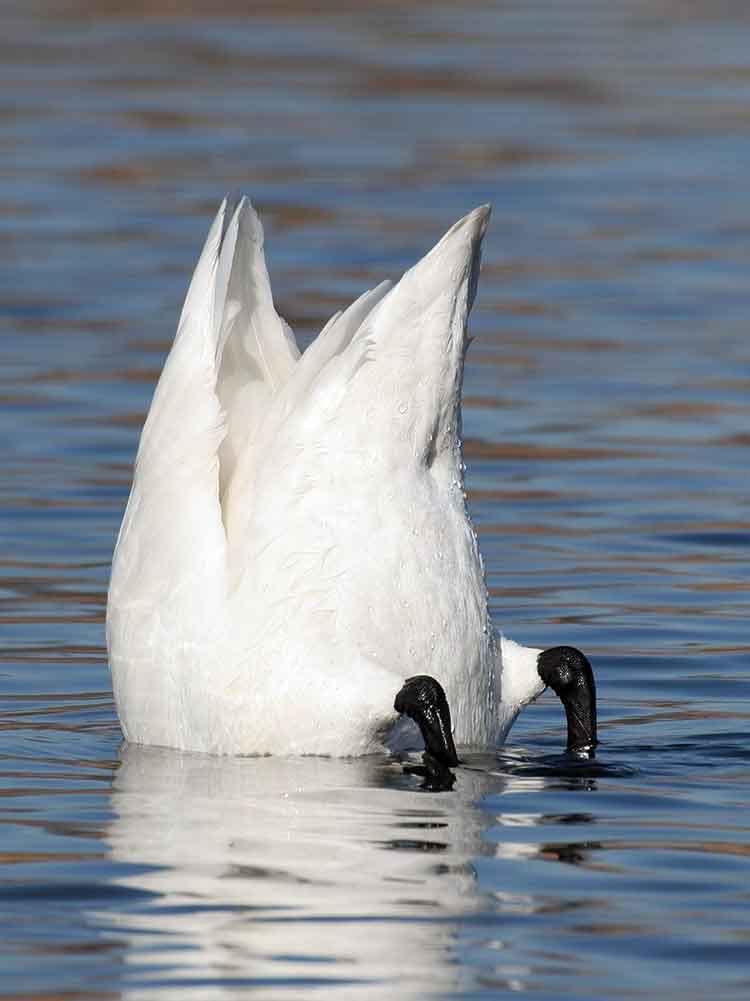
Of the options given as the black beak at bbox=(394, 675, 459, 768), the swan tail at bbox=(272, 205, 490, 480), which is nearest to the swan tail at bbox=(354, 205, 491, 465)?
the swan tail at bbox=(272, 205, 490, 480)

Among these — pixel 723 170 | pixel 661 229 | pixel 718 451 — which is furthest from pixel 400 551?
pixel 723 170

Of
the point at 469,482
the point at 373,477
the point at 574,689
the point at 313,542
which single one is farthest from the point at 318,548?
the point at 469,482

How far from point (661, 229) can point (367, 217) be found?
2.26m

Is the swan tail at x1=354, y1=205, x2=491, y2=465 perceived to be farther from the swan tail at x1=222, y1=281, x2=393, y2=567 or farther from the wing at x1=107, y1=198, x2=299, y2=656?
the wing at x1=107, y1=198, x2=299, y2=656

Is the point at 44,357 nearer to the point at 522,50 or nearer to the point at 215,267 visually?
the point at 215,267

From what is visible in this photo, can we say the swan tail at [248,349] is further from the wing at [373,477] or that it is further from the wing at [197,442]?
the wing at [373,477]

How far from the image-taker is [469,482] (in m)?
12.8

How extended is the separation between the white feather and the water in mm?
214

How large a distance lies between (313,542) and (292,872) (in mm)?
1359

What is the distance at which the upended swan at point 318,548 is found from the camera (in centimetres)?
757

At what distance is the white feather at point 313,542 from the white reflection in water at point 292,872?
0.20 metres

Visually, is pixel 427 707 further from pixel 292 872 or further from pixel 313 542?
pixel 292 872

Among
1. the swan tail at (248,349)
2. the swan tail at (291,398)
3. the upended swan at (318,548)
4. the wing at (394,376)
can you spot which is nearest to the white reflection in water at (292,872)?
the upended swan at (318,548)

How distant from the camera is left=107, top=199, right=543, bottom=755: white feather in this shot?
7574mm
